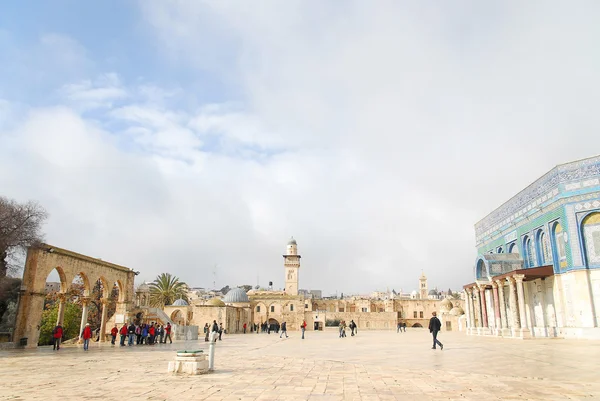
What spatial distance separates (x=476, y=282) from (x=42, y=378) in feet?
91.5

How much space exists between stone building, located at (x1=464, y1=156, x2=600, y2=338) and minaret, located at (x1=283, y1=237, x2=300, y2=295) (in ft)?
146

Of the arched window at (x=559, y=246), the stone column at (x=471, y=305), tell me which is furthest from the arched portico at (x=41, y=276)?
the stone column at (x=471, y=305)

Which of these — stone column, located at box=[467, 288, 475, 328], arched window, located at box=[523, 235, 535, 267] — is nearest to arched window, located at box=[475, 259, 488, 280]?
arched window, located at box=[523, 235, 535, 267]

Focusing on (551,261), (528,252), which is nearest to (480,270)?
(528,252)

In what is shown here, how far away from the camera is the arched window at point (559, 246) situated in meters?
23.0

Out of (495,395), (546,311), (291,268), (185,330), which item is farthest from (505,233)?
(291,268)

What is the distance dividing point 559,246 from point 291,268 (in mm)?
52815

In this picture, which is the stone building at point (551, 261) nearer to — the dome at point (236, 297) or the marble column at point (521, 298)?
the marble column at point (521, 298)

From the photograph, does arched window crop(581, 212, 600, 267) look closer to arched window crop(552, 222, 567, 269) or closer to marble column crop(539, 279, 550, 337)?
arched window crop(552, 222, 567, 269)

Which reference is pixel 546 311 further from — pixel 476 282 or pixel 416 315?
pixel 416 315

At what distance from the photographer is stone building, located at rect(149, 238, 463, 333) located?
148ft

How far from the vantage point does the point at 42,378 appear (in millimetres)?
8953

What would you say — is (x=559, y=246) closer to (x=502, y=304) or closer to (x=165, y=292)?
(x=502, y=304)

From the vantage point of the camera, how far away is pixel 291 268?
73062 millimetres
